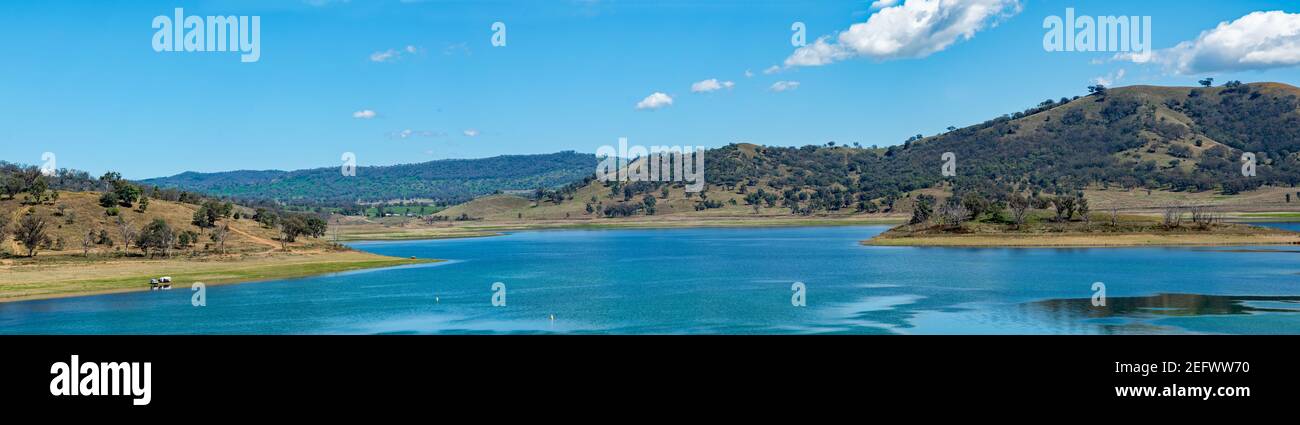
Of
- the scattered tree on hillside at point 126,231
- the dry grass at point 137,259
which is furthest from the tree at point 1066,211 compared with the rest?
the scattered tree on hillside at point 126,231

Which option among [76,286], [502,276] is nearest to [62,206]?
[76,286]

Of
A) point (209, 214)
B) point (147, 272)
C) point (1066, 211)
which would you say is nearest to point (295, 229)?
point (209, 214)

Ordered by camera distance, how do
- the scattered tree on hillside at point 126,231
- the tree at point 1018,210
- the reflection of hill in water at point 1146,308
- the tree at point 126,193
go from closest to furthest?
the reflection of hill in water at point 1146,308 < the scattered tree on hillside at point 126,231 < the tree at point 126,193 < the tree at point 1018,210

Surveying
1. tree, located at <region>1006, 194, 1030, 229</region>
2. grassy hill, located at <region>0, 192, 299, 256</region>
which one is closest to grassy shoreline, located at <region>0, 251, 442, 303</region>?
grassy hill, located at <region>0, 192, 299, 256</region>

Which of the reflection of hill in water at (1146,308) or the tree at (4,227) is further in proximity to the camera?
the tree at (4,227)

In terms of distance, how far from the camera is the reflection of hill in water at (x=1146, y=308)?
5534cm

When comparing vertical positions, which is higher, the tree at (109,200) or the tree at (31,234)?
the tree at (109,200)

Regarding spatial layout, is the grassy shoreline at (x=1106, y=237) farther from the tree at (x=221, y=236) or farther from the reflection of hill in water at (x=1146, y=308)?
the tree at (x=221, y=236)

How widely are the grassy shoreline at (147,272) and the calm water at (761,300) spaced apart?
4681mm

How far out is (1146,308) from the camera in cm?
6112

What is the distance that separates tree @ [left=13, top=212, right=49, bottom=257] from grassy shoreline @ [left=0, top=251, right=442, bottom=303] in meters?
6.43

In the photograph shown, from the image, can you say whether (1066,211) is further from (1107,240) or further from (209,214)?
(209,214)

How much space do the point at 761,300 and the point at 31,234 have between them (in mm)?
72407
